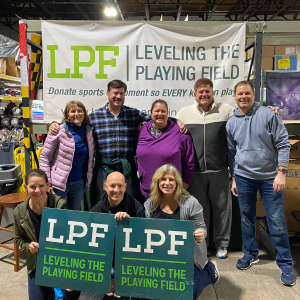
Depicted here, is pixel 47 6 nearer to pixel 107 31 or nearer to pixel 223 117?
pixel 107 31

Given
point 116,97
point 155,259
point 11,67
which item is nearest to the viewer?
point 155,259

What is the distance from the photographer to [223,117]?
2.62 metres

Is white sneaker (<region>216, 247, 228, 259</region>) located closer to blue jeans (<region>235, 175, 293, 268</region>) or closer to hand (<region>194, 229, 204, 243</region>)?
blue jeans (<region>235, 175, 293, 268</region>)

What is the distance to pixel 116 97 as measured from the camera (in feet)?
8.18

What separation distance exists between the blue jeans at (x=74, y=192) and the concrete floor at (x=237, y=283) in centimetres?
82

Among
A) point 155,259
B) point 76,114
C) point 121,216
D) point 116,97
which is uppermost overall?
point 116,97

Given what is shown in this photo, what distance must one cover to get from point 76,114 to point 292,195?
262 cm

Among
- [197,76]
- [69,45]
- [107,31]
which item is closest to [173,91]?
[197,76]

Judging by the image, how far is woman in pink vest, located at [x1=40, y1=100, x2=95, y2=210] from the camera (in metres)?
2.44

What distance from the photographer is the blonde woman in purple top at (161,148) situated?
235cm

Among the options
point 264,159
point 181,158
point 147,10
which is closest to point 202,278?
point 181,158

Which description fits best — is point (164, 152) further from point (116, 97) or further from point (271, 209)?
point (271, 209)

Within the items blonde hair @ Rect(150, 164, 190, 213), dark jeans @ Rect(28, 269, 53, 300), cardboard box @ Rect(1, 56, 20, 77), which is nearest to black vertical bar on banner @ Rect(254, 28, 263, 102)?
blonde hair @ Rect(150, 164, 190, 213)

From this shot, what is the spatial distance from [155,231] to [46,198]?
0.90 m
